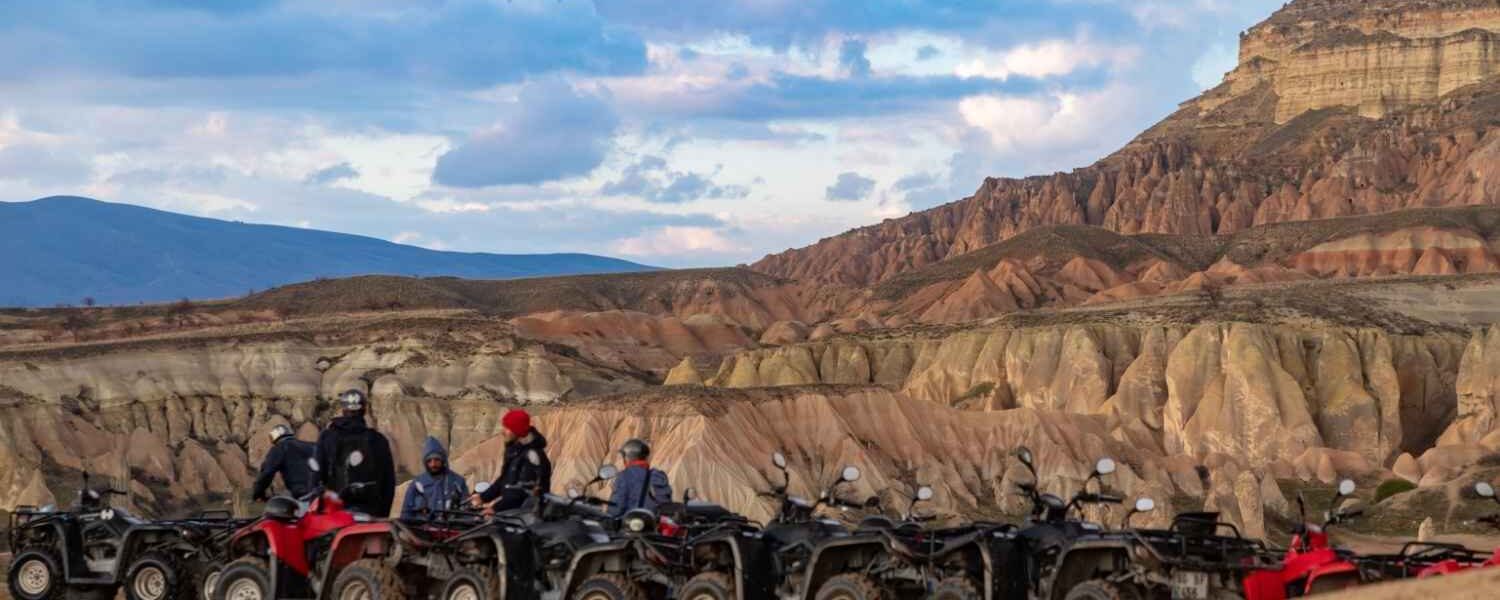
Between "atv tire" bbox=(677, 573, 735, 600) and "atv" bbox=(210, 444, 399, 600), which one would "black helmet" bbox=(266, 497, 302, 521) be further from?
"atv tire" bbox=(677, 573, 735, 600)

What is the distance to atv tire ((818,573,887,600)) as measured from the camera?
2212 centimetres

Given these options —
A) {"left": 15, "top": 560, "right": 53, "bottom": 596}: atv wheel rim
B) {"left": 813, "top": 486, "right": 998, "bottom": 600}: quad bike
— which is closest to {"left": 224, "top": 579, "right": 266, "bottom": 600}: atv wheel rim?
{"left": 15, "top": 560, "right": 53, "bottom": 596}: atv wheel rim

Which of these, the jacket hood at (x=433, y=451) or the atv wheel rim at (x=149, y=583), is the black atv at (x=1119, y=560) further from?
the atv wheel rim at (x=149, y=583)

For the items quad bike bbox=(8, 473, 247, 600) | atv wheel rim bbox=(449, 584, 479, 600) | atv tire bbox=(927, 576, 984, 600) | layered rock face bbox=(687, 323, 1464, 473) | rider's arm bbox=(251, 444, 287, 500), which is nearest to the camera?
atv tire bbox=(927, 576, 984, 600)

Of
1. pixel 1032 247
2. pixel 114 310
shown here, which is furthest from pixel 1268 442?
pixel 1032 247

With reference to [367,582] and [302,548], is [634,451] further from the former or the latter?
[302,548]

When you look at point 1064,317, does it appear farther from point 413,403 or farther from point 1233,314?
point 413,403

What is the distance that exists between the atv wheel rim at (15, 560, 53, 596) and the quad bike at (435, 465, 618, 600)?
6.45m

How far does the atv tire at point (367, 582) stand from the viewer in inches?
878

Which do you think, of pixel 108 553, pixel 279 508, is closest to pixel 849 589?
pixel 279 508

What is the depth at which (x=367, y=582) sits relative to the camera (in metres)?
22.3

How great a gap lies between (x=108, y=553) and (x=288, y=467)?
10.7 ft

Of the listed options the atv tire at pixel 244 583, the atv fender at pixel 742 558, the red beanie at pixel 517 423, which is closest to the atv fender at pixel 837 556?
the atv fender at pixel 742 558

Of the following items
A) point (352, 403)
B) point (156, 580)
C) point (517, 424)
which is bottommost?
point (156, 580)
